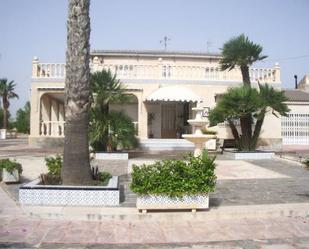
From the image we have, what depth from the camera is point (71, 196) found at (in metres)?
8.53

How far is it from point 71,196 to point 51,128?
1703cm

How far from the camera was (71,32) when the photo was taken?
9.15 metres

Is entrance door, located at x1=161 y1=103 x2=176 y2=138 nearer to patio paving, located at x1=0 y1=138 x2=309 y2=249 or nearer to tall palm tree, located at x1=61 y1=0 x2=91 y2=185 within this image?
patio paving, located at x1=0 y1=138 x2=309 y2=249

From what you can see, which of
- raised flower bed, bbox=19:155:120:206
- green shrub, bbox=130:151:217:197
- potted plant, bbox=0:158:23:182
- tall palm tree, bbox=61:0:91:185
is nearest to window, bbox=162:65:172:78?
potted plant, bbox=0:158:23:182

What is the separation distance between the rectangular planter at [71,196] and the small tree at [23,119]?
5329 cm

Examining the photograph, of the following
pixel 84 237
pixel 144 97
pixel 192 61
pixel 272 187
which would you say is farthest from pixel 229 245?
pixel 192 61

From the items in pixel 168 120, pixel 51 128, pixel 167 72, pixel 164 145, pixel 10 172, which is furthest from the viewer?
pixel 168 120

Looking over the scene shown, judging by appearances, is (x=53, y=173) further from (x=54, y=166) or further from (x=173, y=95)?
(x=173, y=95)

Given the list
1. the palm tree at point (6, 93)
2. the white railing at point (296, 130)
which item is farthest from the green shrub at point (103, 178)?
the palm tree at point (6, 93)

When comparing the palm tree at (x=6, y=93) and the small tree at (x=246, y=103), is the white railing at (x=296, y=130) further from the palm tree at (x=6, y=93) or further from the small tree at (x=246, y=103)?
the palm tree at (x=6, y=93)

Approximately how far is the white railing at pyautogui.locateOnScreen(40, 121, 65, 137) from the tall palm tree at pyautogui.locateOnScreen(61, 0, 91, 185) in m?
16.1

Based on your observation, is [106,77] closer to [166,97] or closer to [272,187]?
[166,97]

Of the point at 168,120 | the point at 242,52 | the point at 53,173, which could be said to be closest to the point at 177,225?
the point at 53,173

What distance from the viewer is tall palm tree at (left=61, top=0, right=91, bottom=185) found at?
901cm
